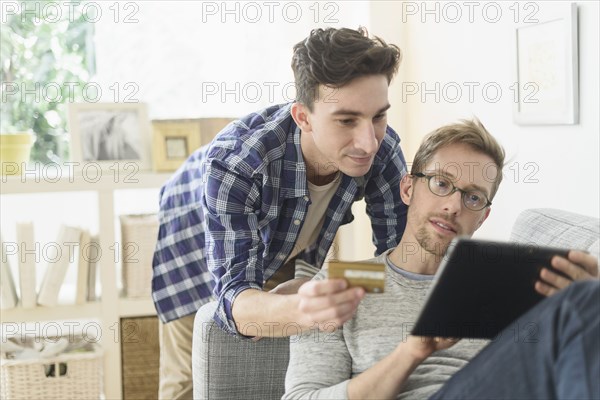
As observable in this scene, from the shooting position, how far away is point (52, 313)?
3629 millimetres

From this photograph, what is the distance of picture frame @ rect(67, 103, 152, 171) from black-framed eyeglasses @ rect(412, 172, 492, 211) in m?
2.02

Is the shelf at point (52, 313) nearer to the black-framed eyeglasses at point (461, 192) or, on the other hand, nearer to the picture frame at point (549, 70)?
the picture frame at point (549, 70)

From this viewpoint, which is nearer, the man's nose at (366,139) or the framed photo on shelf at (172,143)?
the man's nose at (366,139)

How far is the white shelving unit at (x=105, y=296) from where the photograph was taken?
3.58 metres

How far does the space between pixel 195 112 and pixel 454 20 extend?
4.85 ft

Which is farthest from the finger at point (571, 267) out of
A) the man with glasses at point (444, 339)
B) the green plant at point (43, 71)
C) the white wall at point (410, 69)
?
the green plant at point (43, 71)

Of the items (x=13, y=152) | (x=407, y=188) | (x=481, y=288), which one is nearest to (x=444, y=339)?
(x=481, y=288)

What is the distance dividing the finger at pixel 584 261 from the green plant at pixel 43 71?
10.1ft

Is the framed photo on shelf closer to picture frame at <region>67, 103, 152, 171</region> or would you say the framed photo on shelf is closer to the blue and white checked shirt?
picture frame at <region>67, 103, 152, 171</region>

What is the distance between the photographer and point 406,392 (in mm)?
1854

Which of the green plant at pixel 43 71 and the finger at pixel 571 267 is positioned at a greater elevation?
the green plant at pixel 43 71

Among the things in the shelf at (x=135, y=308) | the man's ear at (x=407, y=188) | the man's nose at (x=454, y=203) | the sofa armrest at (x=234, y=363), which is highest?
the man's ear at (x=407, y=188)

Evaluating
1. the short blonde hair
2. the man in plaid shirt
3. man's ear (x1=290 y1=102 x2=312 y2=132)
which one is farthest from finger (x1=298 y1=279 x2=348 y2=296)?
man's ear (x1=290 y1=102 x2=312 y2=132)

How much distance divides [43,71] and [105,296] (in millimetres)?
1167
